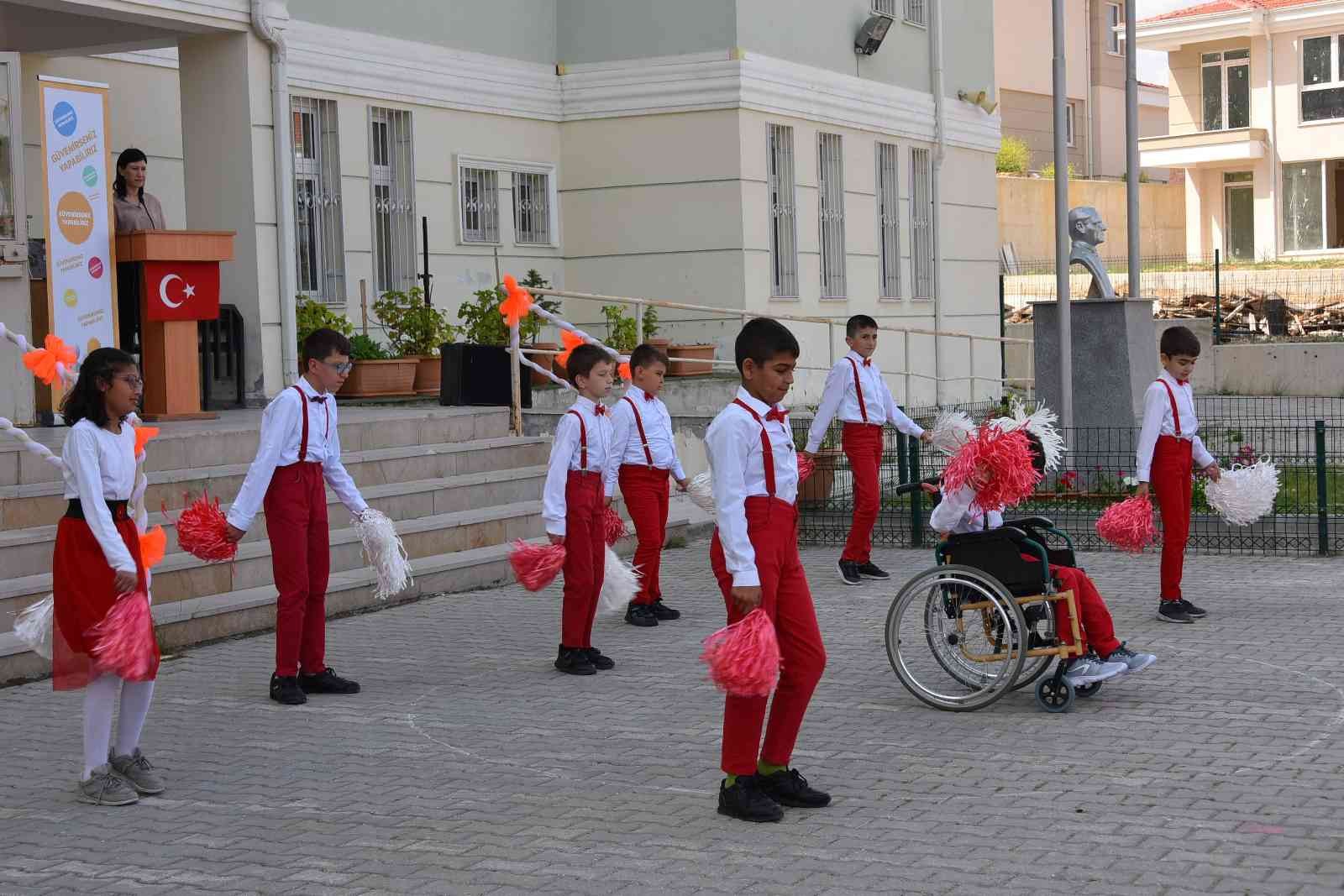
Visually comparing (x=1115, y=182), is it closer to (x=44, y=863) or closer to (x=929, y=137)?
(x=929, y=137)

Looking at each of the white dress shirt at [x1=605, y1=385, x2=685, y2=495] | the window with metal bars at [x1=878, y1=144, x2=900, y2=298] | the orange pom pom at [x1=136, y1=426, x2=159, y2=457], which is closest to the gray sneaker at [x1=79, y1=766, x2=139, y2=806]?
the orange pom pom at [x1=136, y1=426, x2=159, y2=457]

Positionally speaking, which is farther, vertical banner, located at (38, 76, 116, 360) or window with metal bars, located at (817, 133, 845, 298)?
window with metal bars, located at (817, 133, 845, 298)

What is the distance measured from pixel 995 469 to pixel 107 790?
415 cm

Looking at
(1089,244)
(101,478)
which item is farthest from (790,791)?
(1089,244)

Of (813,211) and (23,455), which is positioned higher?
(813,211)

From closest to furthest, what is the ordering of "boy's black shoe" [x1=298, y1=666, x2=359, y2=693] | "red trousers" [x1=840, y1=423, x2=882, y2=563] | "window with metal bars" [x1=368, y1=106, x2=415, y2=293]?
"boy's black shoe" [x1=298, y1=666, x2=359, y2=693], "red trousers" [x1=840, y1=423, x2=882, y2=563], "window with metal bars" [x1=368, y1=106, x2=415, y2=293]

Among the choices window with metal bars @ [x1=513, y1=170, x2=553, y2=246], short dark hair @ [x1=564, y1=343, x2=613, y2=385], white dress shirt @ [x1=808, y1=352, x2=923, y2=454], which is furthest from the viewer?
window with metal bars @ [x1=513, y1=170, x2=553, y2=246]

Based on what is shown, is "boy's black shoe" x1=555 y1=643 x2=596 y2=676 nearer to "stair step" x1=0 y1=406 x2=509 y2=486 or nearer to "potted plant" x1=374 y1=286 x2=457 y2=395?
"stair step" x1=0 y1=406 x2=509 y2=486

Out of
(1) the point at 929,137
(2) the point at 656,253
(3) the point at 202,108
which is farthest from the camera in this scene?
(1) the point at 929,137

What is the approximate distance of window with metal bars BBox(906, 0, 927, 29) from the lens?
950 inches

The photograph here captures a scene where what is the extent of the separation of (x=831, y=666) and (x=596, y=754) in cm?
220

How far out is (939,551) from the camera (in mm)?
8289

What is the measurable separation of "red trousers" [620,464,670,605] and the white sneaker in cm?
343

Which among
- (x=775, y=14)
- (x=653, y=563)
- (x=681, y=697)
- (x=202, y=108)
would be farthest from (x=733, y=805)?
(x=775, y=14)
